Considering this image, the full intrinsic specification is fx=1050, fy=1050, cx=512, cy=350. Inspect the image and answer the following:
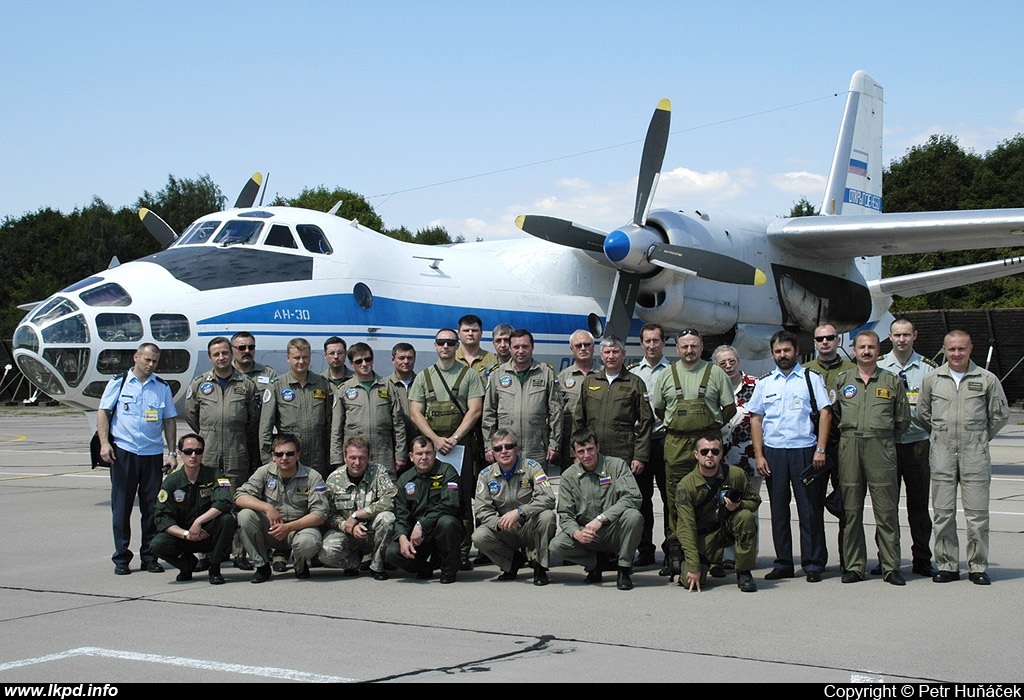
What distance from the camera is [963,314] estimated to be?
104 ft

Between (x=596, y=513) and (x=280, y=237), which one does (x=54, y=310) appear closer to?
(x=280, y=237)

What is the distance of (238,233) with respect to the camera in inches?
516

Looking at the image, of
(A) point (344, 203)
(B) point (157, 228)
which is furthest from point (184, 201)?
(B) point (157, 228)

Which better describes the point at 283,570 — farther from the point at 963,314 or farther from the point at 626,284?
the point at 963,314

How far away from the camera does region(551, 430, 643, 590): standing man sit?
7438mm

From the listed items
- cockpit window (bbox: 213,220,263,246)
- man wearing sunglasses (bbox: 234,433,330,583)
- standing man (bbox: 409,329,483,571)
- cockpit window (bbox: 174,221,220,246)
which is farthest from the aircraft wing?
man wearing sunglasses (bbox: 234,433,330,583)

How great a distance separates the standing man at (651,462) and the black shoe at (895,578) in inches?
63.2

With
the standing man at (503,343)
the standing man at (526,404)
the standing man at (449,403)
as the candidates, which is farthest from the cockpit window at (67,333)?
the standing man at (526,404)

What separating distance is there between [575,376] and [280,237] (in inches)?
220

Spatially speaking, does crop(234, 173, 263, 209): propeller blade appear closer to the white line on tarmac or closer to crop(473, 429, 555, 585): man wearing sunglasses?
crop(473, 429, 555, 585): man wearing sunglasses

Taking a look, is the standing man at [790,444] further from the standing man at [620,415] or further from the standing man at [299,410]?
the standing man at [299,410]

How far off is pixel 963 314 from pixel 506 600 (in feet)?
93.1

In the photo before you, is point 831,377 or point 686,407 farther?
point 831,377
